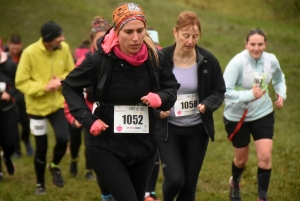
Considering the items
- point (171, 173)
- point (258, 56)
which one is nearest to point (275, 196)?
point (258, 56)

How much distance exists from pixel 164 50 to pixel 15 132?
343cm

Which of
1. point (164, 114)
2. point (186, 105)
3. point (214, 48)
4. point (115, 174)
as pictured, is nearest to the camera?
point (115, 174)

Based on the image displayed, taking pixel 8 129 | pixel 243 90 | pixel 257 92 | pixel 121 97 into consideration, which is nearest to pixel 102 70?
pixel 121 97

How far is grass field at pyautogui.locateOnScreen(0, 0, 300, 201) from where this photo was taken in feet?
27.5

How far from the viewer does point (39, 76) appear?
805 centimetres

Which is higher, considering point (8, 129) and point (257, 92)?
point (257, 92)

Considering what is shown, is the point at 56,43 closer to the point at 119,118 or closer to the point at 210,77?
the point at 210,77

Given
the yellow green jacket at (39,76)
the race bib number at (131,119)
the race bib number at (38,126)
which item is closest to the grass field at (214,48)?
the race bib number at (38,126)

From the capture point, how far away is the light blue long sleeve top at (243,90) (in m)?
6.93

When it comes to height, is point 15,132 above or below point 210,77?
below

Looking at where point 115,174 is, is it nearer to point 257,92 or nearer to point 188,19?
point 188,19

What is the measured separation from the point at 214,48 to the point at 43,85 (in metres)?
13.4

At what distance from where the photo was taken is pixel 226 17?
27.0 metres

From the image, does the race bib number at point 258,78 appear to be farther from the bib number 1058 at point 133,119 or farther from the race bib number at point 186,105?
the bib number 1058 at point 133,119
